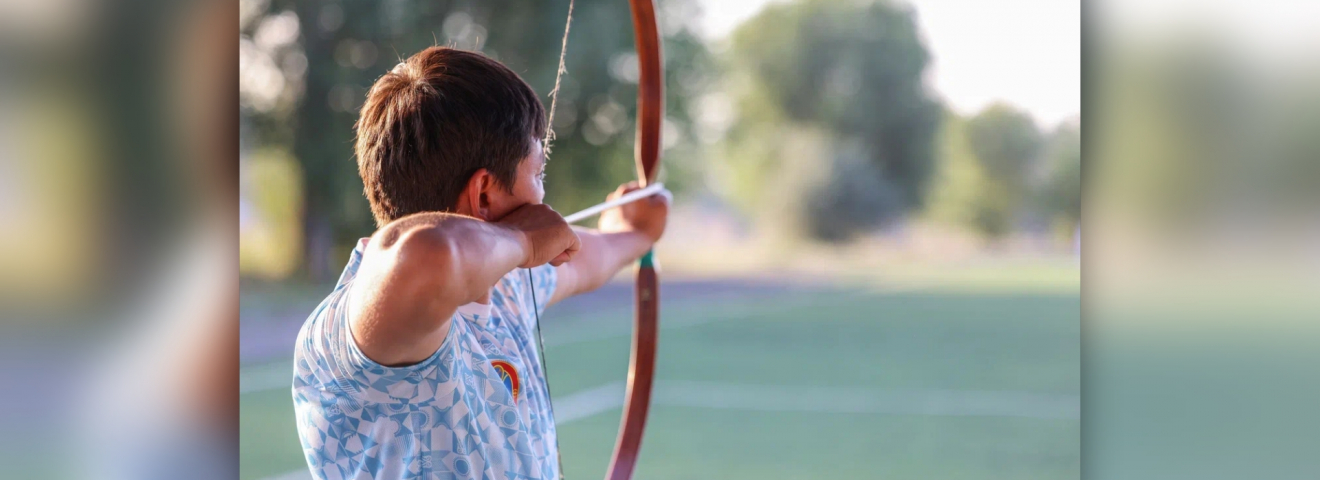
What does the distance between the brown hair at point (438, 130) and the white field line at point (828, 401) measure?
5204 mm

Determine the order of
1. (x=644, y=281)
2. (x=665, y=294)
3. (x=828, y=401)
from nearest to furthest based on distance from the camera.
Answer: (x=644, y=281) → (x=828, y=401) → (x=665, y=294)

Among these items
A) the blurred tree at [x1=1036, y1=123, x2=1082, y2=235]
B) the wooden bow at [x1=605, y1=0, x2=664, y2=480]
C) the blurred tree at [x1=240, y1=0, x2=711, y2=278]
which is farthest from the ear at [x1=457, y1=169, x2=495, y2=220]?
the blurred tree at [x1=1036, y1=123, x2=1082, y2=235]

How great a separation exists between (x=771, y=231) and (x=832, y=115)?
4.59m

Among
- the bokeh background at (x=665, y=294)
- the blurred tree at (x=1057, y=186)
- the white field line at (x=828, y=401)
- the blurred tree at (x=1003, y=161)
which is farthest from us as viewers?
the blurred tree at (x=1003, y=161)

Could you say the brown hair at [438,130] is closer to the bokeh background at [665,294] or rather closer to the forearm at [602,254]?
the bokeh background at [665,294]

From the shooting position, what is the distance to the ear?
1.33 m

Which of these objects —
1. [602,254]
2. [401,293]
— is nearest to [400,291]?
[401,293]

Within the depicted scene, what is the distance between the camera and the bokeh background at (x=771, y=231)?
6277 millimetres

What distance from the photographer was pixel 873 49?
1283 inches

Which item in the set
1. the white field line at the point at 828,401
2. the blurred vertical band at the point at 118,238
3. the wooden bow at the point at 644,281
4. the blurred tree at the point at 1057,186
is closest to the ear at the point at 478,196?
the blurred vertical band at the point at 118,238

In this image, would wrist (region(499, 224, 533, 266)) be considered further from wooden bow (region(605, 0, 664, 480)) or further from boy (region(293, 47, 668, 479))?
wooden bow (region(605, 0, 664, 480))

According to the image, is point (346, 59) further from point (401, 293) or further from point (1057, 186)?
point (1057, 186)

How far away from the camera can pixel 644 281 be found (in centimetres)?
262

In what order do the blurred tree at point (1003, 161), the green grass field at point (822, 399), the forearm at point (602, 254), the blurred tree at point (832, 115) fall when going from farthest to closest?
the blurred tree at point (832, 115)
the blurred tree at point (1003, 161)
the green grass field at point (822, 399)
the forearm at point (602, 254)
